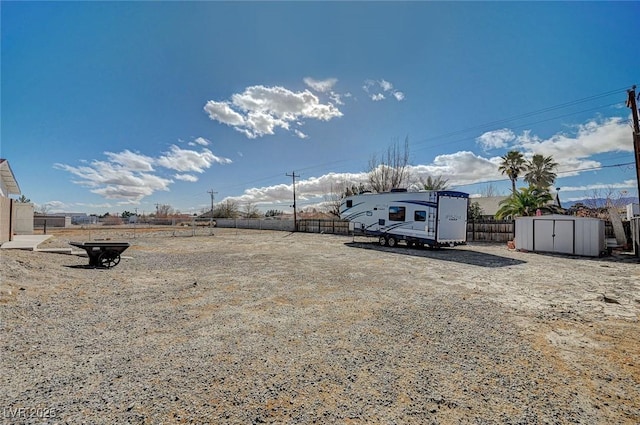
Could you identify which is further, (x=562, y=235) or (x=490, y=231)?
(x=490, y=231)

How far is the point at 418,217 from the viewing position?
14.9m

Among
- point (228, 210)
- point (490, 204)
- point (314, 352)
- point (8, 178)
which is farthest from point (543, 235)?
point (228, 210)

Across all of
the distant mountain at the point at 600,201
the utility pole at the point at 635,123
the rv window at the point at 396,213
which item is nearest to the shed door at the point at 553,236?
the utility pole at the point at 635,123

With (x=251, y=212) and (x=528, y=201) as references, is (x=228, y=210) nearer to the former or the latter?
(x=251, y=212)

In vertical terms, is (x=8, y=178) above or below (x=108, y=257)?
above

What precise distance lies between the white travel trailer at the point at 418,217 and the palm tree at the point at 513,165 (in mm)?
22580

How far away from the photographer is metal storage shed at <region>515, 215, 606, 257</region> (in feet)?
41.9

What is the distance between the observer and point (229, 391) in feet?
9.10

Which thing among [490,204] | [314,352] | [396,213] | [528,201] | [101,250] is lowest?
[314,352]

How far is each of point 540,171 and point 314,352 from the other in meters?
38.8

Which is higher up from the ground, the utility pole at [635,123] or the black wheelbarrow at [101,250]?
the utility pole at [635,123]

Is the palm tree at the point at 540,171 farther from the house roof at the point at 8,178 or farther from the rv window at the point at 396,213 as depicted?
the house roof at the point at 8,178

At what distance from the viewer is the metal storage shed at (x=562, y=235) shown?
41.9ft

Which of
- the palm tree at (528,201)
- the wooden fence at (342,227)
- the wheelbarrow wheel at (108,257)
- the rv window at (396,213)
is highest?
the palm tree at (528,201)
